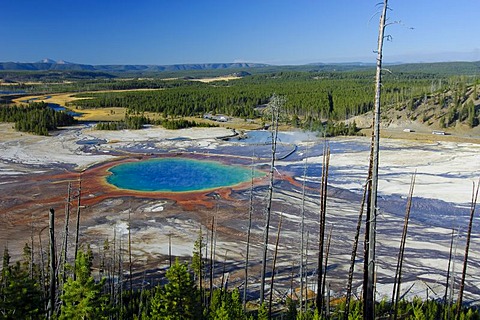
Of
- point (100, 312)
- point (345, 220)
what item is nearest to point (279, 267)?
point (345, 220)

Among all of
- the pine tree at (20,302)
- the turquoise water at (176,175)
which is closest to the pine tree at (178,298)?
the pine tree at (20,302)

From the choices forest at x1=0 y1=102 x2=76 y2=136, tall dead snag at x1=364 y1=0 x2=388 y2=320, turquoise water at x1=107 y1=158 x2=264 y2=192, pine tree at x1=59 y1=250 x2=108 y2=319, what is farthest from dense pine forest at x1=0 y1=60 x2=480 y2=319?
turquoise water at x1=107 y1=158 x2=264 y2=192

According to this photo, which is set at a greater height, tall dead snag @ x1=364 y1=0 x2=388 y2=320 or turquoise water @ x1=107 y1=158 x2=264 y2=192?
tall dead snag @ x1=364 y1=0 x2=388 y2=320

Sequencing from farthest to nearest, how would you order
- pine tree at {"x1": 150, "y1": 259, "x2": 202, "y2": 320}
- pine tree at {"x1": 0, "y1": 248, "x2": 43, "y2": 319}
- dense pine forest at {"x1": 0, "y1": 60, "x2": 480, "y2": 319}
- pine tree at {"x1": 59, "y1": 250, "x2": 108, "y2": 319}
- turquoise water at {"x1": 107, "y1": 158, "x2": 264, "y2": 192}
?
turquoise water at {"x1": 107, "y1": 158, "x2": 264, "y2": 192} < pine tree at {"x1": 150, "y1": 259, "x2": 202, "y2": 320} < dense pine forest at {"x1": 0, "y1": 60, "x2": 480, "y2": 319} < pine tree at {"x1": 0, "y1": 248, "x2": 43, "y2": 319} < pine tree at {"x1": 59, "y1": 250, "x2": 108, "y2": 319}

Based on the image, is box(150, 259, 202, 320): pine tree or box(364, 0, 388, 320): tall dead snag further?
box(150, 259, 202, 320): pine tree

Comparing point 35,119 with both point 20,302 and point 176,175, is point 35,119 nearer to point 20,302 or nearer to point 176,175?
point 176,175

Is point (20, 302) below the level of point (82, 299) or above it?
below

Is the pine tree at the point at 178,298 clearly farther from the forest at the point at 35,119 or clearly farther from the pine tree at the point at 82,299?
the forest at the point at 35,119

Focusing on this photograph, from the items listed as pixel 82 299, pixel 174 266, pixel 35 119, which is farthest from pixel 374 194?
pixel 35 119

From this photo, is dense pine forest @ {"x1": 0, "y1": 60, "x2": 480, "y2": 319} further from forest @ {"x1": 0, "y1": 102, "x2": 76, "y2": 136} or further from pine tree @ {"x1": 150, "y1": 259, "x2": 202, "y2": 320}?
forest @ {"x1": 0, "y1": 102, "x2": 76, "y2": 136}
